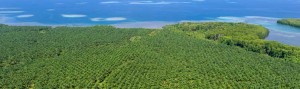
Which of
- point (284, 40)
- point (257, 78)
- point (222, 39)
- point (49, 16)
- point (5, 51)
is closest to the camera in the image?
point (257, 78)

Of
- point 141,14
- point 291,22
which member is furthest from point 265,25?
point 141,14

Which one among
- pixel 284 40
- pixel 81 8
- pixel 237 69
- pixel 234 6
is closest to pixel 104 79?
pixel 237 69

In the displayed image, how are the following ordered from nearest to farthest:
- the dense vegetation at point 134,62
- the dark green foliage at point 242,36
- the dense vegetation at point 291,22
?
the dense vegetation at point 134,62 < the dark green foliage at point 242,36 < the dense vegetation at point 291,22

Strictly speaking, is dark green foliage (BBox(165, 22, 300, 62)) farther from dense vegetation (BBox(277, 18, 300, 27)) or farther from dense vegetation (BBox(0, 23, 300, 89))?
dense vegetation (BBox(277, 18, 300, 27))

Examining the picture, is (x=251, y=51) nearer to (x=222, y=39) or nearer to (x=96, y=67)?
(x=222, y=39)

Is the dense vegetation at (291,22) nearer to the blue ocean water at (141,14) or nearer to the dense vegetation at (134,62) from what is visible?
the blue ocean water at (141,14)

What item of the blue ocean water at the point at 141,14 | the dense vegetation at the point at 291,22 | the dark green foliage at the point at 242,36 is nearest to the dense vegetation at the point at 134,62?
the dark green foliage at the point at 242,36

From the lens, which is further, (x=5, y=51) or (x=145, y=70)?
(x=5, y=51)

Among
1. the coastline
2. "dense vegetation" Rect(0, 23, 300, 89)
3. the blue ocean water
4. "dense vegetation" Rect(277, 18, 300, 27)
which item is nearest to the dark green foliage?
"dense vegetation" Rect(0, 23, 300, 89)
